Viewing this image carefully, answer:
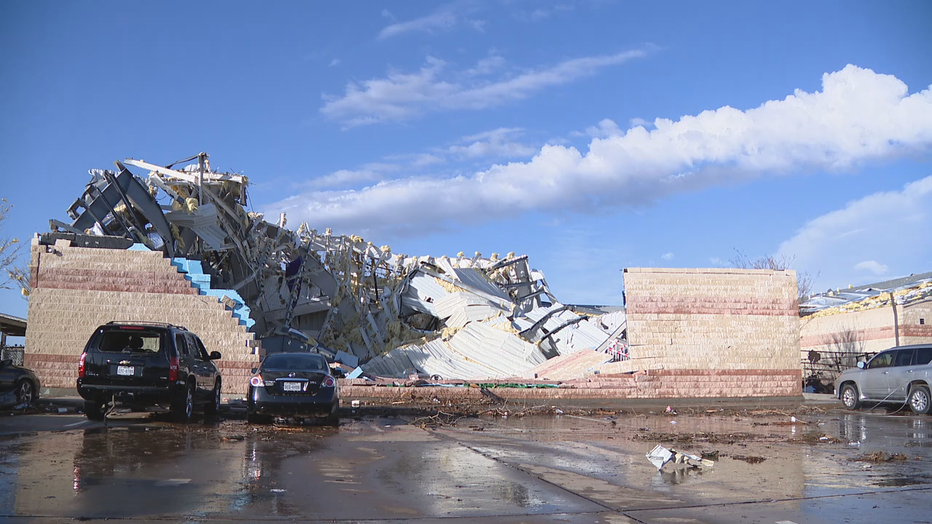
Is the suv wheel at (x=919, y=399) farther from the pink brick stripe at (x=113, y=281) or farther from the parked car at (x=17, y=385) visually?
the parked car at (x=17, y=385)

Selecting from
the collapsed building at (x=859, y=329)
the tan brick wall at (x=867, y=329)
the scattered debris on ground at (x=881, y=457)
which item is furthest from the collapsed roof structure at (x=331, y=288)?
the scattered debris on ground at (x=881, y=457)

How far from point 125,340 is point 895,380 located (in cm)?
1985

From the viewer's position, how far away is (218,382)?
716 inches

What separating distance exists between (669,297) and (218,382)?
43.4ft

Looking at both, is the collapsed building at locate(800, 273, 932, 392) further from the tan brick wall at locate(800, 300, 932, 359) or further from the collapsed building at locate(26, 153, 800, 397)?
the collapsed building at locate(26, 153, 800, 397)

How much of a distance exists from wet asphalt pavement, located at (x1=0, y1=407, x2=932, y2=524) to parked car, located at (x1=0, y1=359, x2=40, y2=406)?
3.79 ft

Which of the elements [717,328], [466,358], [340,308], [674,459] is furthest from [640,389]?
[340,308]

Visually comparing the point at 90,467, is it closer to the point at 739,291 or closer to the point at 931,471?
the point at 931,471

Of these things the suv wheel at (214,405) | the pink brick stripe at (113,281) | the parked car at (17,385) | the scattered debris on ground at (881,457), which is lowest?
Result: the scattered debris on ground at (881,457)

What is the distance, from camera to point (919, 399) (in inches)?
828

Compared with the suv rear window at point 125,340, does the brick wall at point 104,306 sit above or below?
above

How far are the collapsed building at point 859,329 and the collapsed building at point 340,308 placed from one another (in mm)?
8546

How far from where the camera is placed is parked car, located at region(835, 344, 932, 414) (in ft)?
69.1

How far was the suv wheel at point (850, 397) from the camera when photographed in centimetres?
2294
